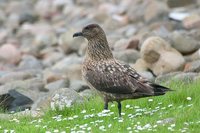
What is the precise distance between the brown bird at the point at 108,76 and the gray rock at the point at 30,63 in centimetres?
1402

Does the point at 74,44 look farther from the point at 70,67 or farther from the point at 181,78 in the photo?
the point at 181,78

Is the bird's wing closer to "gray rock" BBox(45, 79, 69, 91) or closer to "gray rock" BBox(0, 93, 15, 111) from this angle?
"gray rock" BBox(0, 93, 15, 111)

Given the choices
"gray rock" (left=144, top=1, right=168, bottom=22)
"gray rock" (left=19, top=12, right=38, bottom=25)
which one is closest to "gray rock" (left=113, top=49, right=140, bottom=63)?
"gray rock" (left=144, top=1, right=168, bottom=22)

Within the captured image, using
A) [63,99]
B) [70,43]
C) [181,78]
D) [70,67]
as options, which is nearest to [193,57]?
[70,67]

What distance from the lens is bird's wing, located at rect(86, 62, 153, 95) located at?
39.0 ft

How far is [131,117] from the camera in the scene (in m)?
11.7

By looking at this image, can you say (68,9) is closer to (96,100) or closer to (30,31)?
(30,31)

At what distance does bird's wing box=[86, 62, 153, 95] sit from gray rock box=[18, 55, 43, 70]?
14492 mm

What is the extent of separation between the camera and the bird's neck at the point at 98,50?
12633 millimetres

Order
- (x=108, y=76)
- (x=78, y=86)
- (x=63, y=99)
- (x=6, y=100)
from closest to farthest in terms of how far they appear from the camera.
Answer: (x=108, y=76)
(x=63, y=99)
(x=6, y=100)
(x=78, y=86)

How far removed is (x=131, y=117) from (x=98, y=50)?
5.17 feet

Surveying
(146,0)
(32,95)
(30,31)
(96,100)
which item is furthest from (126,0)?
(96,100)

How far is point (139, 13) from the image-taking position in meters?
31.8

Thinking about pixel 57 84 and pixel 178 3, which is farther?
pixel 178 3
